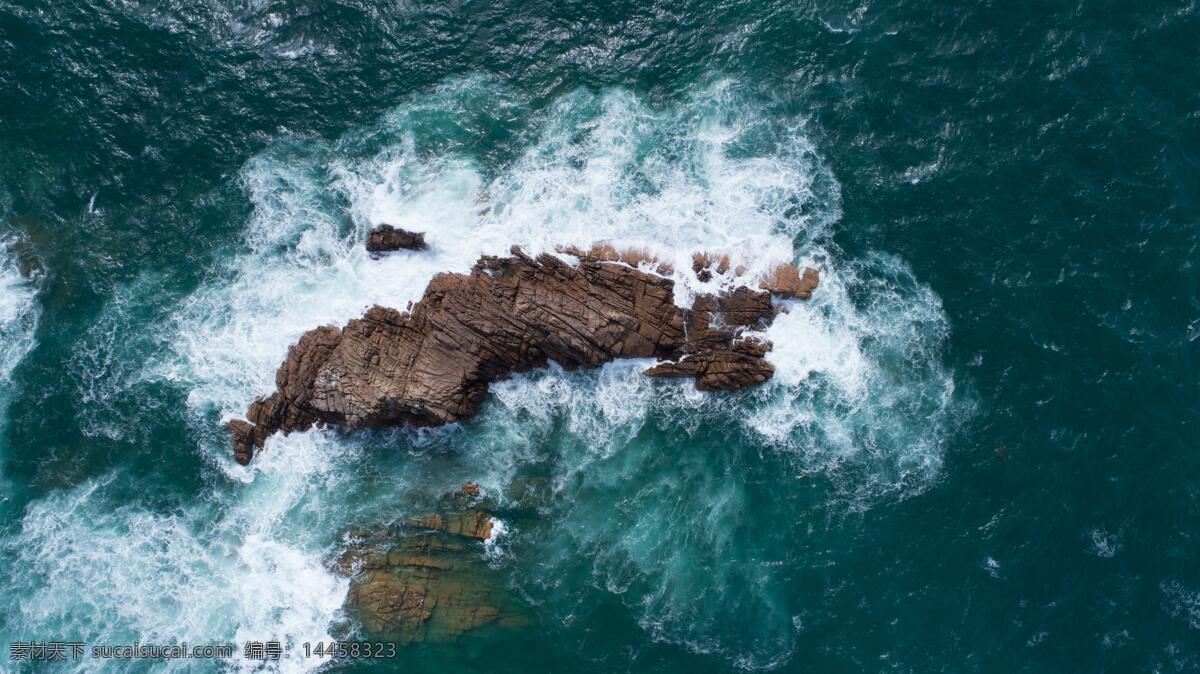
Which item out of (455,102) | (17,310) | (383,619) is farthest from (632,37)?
(17,310)

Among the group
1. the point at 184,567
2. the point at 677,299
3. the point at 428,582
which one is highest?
the point at 677,299

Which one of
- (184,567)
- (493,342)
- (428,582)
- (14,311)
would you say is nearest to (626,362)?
(493,342)

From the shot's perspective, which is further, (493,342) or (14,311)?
(14,311)

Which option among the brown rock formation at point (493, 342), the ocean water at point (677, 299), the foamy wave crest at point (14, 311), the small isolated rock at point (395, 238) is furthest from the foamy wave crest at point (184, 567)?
the small isolated rock at point (395, 238)

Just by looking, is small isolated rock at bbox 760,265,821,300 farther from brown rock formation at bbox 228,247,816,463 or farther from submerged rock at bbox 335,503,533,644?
submerged rock at bbox 335,503,533,644

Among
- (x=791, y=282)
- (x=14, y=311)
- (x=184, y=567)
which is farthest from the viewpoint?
(x=14, y=311)

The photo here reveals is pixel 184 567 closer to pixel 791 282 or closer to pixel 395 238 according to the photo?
pixel 395 238
